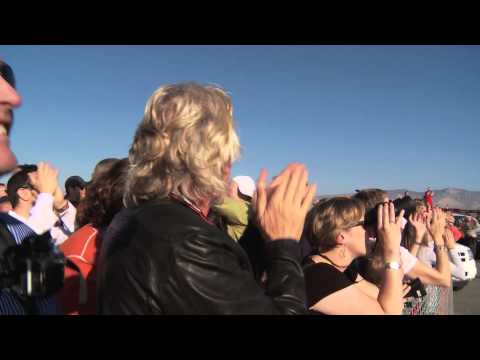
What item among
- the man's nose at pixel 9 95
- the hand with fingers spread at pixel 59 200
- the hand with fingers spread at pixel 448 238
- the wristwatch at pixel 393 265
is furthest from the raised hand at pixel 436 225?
the hand with fingers spread at pixel 59 200

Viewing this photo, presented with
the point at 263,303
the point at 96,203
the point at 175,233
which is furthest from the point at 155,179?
the point at 96,203

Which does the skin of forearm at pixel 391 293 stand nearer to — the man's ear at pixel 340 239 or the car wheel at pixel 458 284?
the man's ear at pixel 340 239

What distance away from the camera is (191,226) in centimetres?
110

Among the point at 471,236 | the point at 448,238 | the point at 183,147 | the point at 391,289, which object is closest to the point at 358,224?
the point at 391,289

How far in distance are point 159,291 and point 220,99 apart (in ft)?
2.33

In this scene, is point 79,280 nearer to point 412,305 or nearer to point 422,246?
point 412,305

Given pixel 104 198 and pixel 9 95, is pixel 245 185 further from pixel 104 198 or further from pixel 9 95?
pixel 9 95

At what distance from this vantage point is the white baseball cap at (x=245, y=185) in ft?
10.3

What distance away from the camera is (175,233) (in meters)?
1.08

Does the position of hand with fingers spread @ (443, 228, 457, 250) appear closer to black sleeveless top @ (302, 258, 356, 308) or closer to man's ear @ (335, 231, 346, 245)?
man's ear @ (335, 231, 346, 245)

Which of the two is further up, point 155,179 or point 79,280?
point 155,179

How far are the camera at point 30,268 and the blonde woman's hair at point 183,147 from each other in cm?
41

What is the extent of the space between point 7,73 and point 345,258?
6.75 ft

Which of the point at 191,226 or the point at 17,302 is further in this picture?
the point at 17,302
